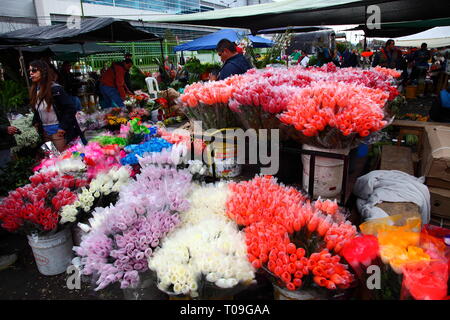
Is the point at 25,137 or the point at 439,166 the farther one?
the point at 25,137

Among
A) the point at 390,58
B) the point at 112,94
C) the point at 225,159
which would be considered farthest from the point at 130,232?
the point at 390,58

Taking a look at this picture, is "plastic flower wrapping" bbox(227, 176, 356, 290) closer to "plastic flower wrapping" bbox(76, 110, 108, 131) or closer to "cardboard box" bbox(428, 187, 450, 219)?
"cardboard box" bbox(428, 187, 450, 219)

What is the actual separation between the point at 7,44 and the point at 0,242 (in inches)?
196

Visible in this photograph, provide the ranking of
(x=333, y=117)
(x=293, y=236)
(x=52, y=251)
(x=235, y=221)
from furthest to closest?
(x=52, y=251) → (x=333, y=117) → (x=235, y=221) → (x=293, y=236)

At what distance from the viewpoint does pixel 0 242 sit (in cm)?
312

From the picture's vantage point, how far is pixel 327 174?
1.76 m

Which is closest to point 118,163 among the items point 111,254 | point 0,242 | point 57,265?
point 57,265

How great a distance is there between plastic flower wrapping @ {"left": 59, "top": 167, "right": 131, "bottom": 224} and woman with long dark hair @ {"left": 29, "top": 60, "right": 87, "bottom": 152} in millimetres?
2021

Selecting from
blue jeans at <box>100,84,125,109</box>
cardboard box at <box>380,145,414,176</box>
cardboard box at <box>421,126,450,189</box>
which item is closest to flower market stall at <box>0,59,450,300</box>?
cardboard box at <box>421,126,450,189</box>

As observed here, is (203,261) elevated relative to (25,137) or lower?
elevated

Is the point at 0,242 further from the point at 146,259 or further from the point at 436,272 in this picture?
the point at 436,272

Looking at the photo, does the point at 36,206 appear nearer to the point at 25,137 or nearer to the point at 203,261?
the point at 203,261

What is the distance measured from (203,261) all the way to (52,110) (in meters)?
3.65

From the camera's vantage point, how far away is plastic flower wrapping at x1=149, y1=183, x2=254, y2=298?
110 centimetres
